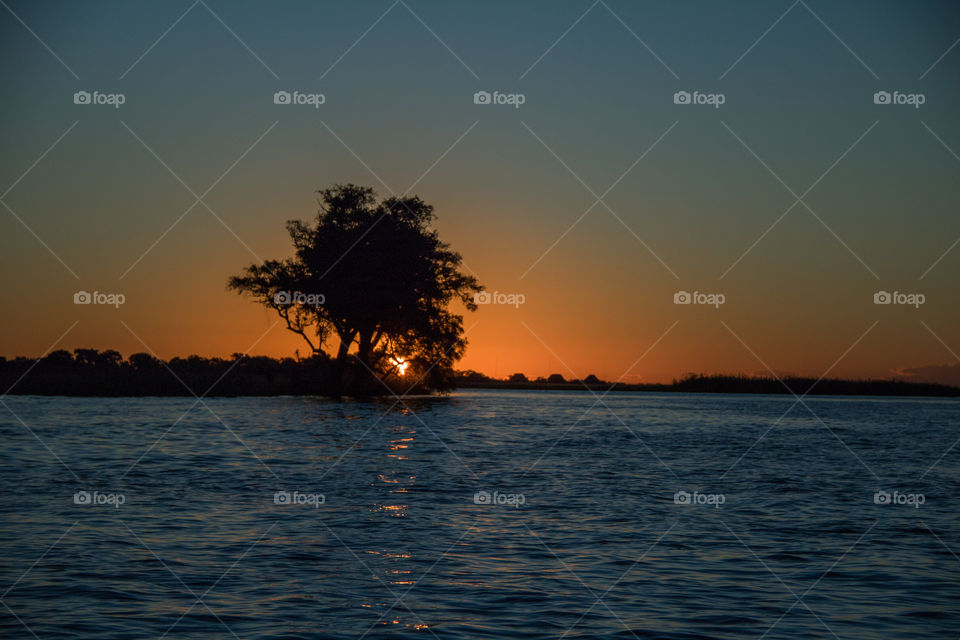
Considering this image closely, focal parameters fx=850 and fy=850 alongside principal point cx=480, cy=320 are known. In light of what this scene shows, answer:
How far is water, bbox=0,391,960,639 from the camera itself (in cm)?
990

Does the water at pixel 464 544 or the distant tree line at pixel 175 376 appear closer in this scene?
the water at pixel 464 544

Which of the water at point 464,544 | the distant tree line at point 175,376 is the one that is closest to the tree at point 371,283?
the distant tree line at point 175,376

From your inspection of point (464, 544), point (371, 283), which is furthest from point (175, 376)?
point (464, 544)

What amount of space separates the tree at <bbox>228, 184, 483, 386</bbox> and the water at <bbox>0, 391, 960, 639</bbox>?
124 feet

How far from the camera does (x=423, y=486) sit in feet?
66.9

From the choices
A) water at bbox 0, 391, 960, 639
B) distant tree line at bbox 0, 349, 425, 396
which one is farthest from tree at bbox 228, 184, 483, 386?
water at bbox 0, 391, 960, 639

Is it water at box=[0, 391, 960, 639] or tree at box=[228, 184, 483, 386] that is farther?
tree at box=[228, 184, 483, 386]

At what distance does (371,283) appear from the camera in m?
66.3

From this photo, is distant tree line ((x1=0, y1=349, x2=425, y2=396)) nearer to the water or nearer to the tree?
the tree

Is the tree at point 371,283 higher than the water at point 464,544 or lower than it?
higher

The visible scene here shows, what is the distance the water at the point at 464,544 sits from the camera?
9.90 metres

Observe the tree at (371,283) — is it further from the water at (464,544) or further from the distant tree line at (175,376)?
the water at (464,544)

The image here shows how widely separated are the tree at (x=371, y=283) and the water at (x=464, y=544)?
37665 millimetres

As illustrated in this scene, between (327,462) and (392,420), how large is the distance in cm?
2212
